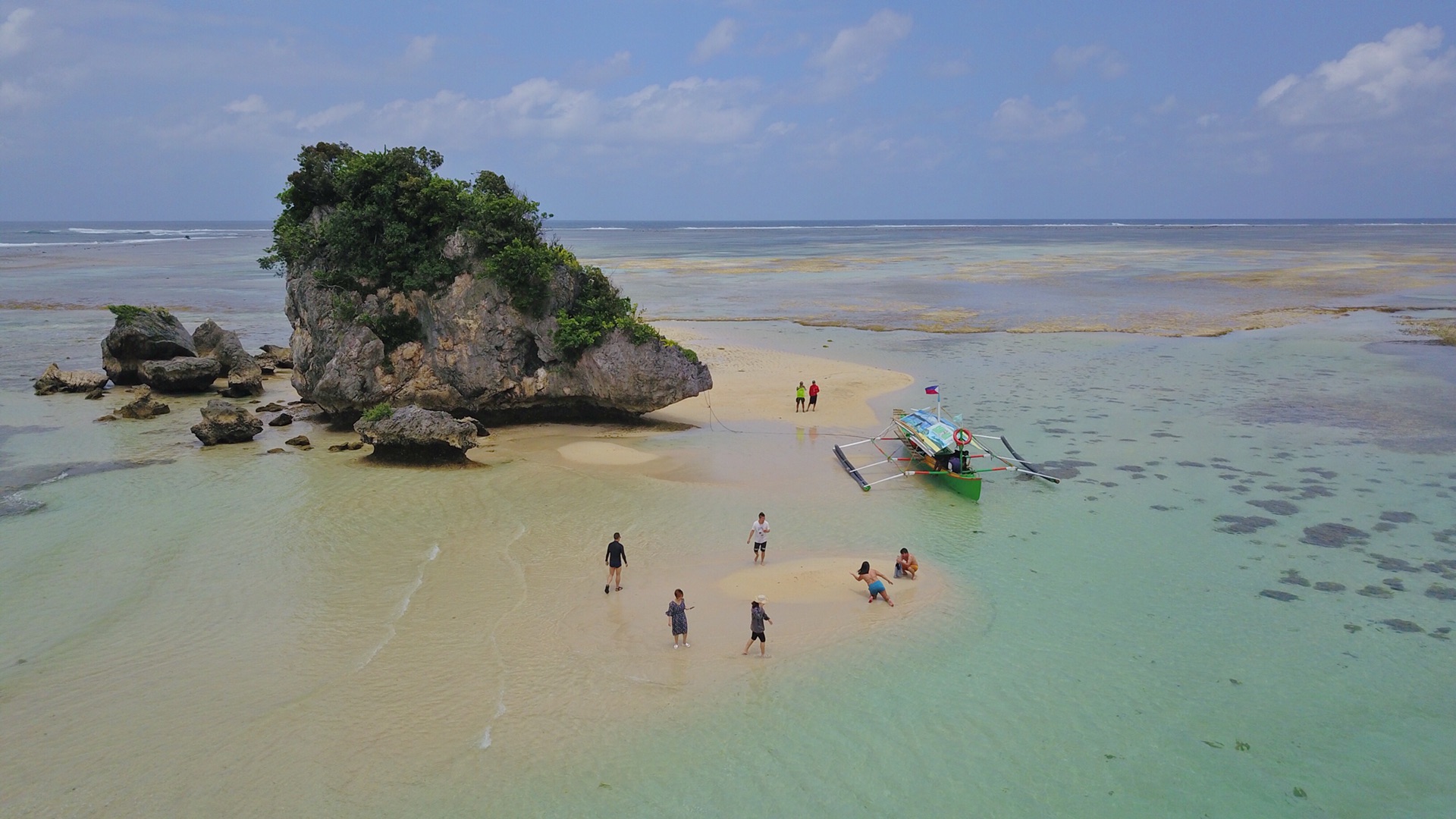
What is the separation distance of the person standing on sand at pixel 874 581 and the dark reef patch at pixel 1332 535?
31.9 ft

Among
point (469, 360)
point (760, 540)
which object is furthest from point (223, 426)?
point (760, 540)

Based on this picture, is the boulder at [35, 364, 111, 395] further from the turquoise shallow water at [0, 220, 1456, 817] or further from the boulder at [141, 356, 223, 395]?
the turquoise shallow water at [0, 220, 1456, 817]

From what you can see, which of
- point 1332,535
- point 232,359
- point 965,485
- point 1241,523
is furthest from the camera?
point 232,359

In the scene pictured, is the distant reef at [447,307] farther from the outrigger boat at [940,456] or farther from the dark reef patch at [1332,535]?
the dark reef patch at [1332,535]

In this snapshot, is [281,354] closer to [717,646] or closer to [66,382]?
[66,382]

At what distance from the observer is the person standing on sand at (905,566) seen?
55.1ft

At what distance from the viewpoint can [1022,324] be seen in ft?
163

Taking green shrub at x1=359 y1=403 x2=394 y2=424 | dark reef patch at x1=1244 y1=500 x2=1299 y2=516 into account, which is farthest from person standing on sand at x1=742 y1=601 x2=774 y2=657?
green shrub at x1=359 y1=403 x2=394 y2=424

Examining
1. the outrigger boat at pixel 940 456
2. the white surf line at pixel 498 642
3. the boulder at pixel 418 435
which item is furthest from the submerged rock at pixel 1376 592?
the boulder at pixel 418 435

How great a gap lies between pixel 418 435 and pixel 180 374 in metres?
15.6

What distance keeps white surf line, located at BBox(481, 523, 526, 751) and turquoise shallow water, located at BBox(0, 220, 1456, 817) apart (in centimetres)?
5

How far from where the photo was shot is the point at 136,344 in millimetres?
33750

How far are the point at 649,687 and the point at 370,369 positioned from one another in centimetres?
1785

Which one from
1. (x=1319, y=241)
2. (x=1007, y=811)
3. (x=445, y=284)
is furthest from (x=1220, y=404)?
(x=1319, y=241)
